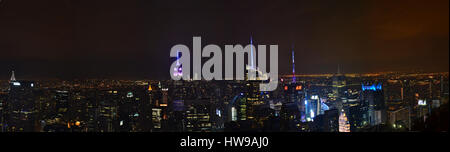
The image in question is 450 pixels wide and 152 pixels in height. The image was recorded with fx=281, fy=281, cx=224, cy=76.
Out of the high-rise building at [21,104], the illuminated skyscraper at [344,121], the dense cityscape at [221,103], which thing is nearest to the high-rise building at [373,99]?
the dense cityscape at [221,103]

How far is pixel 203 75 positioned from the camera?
2.64 m

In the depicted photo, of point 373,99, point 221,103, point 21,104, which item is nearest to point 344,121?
point 373,99

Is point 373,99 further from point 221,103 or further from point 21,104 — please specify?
point 21,104

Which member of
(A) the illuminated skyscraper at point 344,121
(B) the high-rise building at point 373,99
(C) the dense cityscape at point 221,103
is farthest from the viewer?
(B) the high-rise building at point 373,99

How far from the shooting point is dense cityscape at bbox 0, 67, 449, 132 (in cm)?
261

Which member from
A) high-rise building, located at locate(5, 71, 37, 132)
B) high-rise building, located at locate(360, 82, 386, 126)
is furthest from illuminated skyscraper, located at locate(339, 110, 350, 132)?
high-rise building, located at locate(5, 71, 37, 132)

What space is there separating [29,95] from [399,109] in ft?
12.1

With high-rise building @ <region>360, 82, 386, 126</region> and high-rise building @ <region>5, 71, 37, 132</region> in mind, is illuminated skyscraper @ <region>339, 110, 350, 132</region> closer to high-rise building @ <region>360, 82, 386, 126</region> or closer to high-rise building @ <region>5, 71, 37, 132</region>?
high-rise building @ <region>360, 82, 386, 126</region>

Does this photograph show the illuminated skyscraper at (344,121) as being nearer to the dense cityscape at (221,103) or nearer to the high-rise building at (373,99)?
the dense cityscape at (221,103)

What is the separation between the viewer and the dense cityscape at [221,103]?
2613 mm

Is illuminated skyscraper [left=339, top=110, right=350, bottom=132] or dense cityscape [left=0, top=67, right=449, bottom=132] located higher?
dense cityscape [left=0, top=67, right=449, bottom=132]

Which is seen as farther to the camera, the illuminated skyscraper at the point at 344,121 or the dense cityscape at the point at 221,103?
the illuminated skyscraper at the point at 344,121
